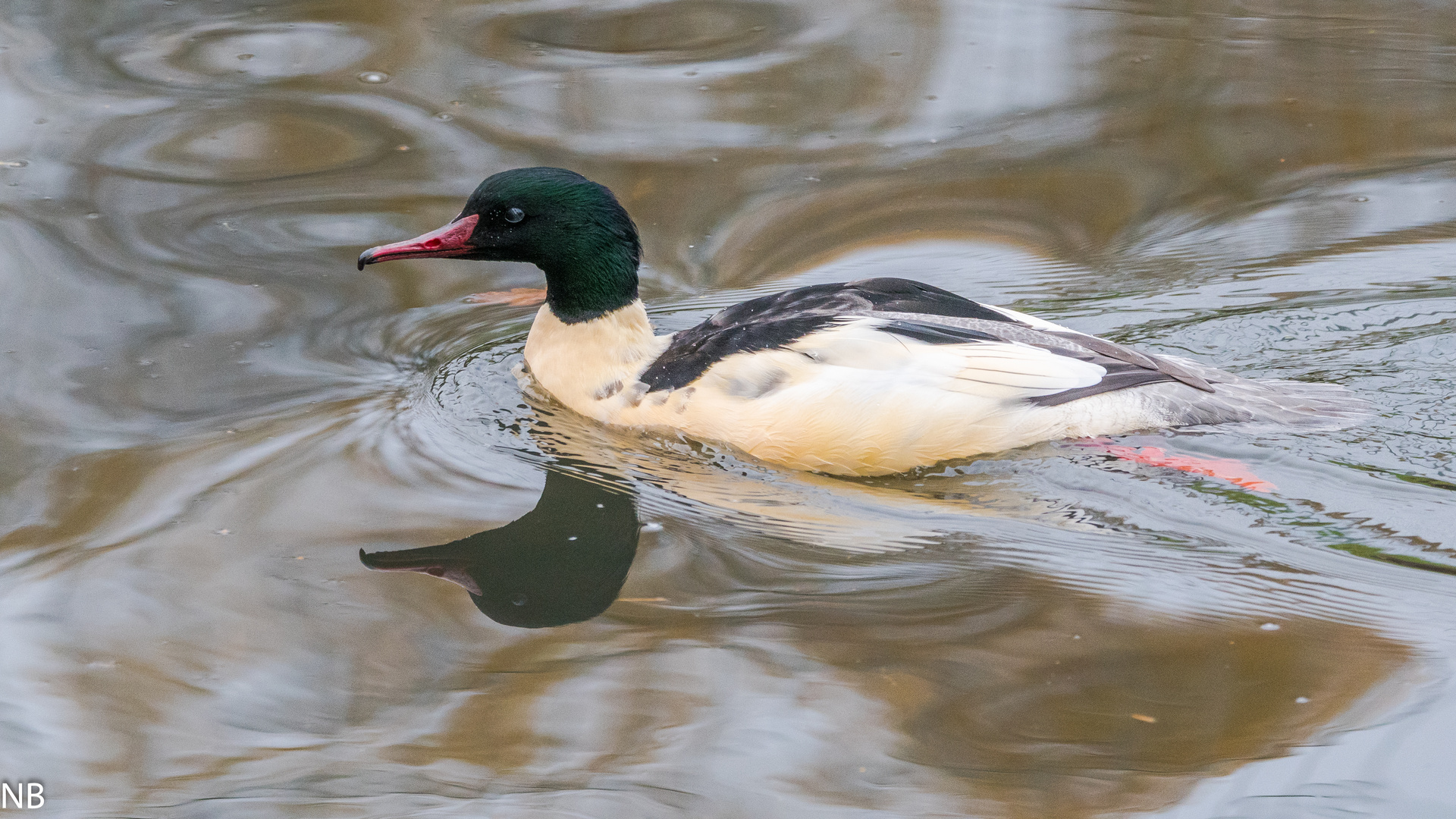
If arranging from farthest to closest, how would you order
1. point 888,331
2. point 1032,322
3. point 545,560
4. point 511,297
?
point 511,297 < point 1032,322 < point 888,331 < point 545,560

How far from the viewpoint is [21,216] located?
690 cm

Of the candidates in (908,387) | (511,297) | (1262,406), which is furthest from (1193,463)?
(511,297)

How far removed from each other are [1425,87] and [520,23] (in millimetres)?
5513

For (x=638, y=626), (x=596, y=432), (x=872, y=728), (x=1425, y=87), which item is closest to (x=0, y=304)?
(x=596, y=432)

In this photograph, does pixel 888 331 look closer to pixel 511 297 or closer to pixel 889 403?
pixel 889 403

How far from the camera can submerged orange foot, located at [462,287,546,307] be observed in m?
6.66

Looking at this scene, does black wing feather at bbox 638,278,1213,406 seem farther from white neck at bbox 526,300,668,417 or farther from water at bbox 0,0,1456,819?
water at bbox 0,0,1456,819

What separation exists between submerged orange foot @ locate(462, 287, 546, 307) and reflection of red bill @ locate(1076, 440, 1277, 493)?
289 cm

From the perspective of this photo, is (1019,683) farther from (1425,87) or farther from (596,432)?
(1425,87)

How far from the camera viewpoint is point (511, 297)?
6715mm

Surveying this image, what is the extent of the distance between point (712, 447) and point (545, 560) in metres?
0.84

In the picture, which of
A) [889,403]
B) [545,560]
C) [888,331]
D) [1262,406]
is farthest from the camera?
[1262,406]

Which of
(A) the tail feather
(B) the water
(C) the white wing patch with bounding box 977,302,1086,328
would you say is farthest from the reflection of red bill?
(C) the white wing patch with bounding box 977,302,1086,328

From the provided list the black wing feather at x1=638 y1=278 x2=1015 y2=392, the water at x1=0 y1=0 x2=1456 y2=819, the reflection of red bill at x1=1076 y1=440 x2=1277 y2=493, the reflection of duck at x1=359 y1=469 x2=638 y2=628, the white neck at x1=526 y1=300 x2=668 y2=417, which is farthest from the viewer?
the white neck at x1=526 y1=300 x2=668 y2=417
